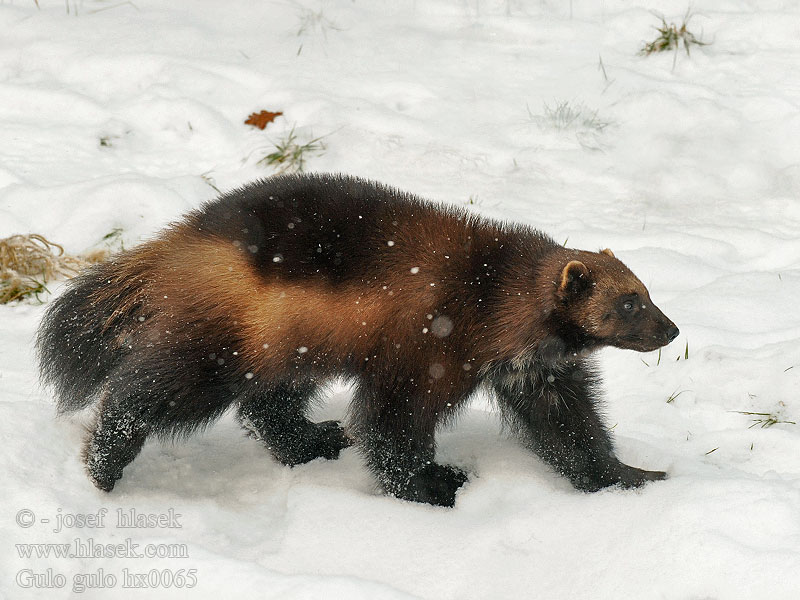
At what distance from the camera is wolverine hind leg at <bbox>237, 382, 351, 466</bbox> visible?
3461 mm

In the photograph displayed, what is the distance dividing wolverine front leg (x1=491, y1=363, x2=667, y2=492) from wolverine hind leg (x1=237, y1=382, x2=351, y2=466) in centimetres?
75

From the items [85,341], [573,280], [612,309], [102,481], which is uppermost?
[573,280]

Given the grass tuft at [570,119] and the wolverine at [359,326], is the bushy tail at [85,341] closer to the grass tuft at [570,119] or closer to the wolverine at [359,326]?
the wolverine at [359,326]

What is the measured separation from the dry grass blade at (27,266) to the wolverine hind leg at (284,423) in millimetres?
1478

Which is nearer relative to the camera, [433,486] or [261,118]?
[433,486]

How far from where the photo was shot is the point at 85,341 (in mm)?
3213

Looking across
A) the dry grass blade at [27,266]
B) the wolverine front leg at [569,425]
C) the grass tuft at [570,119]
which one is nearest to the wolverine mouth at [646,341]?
the wolverine front leg at [569,425]

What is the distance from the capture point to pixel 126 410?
304 cm

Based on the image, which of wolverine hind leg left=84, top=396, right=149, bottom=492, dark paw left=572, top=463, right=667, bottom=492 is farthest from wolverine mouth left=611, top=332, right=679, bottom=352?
wolverine hind leg left=84, top=396, right=149, bottom=492

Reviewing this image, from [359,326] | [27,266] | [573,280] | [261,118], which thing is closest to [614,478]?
[573,280]

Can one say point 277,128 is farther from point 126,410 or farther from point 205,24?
point 126,410

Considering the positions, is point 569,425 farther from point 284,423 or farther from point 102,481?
point 102,481

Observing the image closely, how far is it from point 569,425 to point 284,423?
40.6 inches

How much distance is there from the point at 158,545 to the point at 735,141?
4434mm
